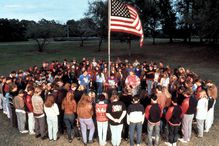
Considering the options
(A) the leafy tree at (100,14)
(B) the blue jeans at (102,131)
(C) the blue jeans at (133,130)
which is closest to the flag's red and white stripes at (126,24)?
(B) the blue jeans at (102,131)

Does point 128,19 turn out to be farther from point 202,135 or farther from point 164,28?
point 164,28

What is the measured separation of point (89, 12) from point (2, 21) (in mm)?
28464

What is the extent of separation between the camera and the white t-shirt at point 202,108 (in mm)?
8750

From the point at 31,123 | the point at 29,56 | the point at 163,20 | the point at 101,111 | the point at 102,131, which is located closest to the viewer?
the point at 101,111

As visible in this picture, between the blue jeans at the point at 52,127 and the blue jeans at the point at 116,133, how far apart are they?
1.94m

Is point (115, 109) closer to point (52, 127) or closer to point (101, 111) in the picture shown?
point (101, 111)

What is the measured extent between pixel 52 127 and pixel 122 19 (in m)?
5.63

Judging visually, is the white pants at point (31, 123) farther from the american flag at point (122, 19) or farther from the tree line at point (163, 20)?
the tree line at point (163, 20)

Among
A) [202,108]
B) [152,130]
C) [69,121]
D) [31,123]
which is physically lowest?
[31,123]

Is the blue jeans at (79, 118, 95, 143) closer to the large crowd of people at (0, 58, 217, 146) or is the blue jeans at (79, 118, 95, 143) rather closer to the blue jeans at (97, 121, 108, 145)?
the large crowd of people at (0, 58, 217, 146)

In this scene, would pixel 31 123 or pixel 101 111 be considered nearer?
pixel 101 111

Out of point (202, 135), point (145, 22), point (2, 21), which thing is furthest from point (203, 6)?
point (2, 21)

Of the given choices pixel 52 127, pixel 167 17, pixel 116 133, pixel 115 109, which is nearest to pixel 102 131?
pixel 116 133

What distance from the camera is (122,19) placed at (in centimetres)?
1164
